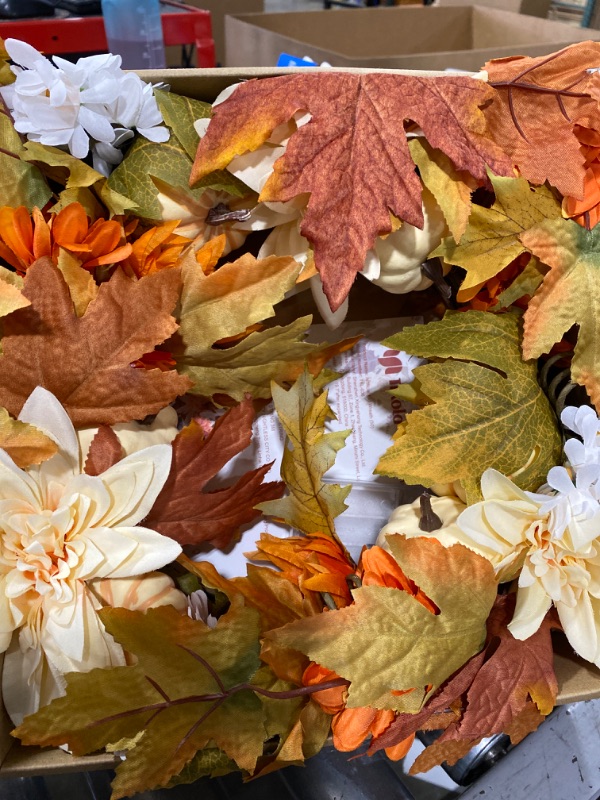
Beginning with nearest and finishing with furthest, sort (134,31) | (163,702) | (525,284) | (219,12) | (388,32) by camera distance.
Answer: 1. (163,702)
2. (525,284)
3. (134,31)
4. (388,32)
5. (219,12)

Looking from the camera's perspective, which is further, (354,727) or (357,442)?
(357,442)

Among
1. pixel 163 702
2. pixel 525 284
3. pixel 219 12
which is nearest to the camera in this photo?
pixel 163 702

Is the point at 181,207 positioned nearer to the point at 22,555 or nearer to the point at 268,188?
the point at 268,188

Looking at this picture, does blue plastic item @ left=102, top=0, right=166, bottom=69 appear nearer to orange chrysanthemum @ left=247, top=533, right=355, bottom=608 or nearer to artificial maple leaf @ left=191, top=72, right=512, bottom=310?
artificial maple leaf @ left=191, top=72, right=512, bottom=310

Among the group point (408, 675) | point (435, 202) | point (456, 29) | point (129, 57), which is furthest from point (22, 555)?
point (456, 29)

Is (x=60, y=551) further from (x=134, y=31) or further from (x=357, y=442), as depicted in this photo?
(x=134, y=31)

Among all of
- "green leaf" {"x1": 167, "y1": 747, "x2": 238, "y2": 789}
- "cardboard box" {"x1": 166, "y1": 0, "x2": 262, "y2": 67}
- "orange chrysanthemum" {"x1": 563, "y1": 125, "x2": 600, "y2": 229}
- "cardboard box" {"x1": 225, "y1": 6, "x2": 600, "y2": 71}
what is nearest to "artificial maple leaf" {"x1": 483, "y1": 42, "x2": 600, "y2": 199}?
"orange chrysanthemum" {"x1": 563, "y1": 125, "x2": 600, "y2": 229}

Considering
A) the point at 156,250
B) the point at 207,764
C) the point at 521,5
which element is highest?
the point at 521,5

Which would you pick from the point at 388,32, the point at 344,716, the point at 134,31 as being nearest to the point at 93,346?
the point at 344,716
